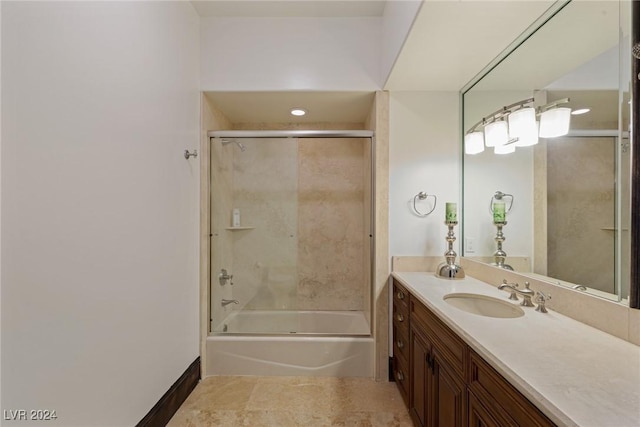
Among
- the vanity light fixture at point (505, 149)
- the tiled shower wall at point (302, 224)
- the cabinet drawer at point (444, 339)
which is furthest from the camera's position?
the tiled shower wall at point (302, 224)

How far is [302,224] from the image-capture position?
290cm

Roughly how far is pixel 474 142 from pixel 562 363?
1.52 m

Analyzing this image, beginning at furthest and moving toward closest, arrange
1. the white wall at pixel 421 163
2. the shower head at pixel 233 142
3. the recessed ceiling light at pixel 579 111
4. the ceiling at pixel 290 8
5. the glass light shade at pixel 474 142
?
the shower head at pixel 233 142 → the white wall at pixel 421 163 → the ceiling at pixel 290 8 → the glass light shade at pixel 474 142 → the recessed ceiling light at pixel 579 111

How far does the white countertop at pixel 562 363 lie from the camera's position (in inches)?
23.7

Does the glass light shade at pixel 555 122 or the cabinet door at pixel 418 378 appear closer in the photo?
the glass light shade at pixel 555 122

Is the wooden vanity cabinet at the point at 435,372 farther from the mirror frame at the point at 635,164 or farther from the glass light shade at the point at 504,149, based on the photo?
the glass light shade at the point at 504,149

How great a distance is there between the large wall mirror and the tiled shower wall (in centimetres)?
98

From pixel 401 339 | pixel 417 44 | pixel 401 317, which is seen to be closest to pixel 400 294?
pixel 401 317

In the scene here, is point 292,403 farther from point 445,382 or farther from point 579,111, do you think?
point 579,111

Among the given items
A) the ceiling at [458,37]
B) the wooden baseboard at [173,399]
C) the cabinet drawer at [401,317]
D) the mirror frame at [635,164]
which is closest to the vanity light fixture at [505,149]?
the ceiling at [458,37]

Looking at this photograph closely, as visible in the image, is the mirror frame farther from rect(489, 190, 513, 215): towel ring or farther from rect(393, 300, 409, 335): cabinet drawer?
rect(393, 300, 409, 335): cabinet drawer

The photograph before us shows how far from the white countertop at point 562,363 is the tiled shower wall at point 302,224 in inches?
54.5

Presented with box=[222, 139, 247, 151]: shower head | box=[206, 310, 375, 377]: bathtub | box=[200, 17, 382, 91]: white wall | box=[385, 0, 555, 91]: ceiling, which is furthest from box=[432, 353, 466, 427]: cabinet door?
box=[222, 139, 247, 151]: shower head

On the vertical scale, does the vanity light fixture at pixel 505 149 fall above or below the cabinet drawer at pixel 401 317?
above
